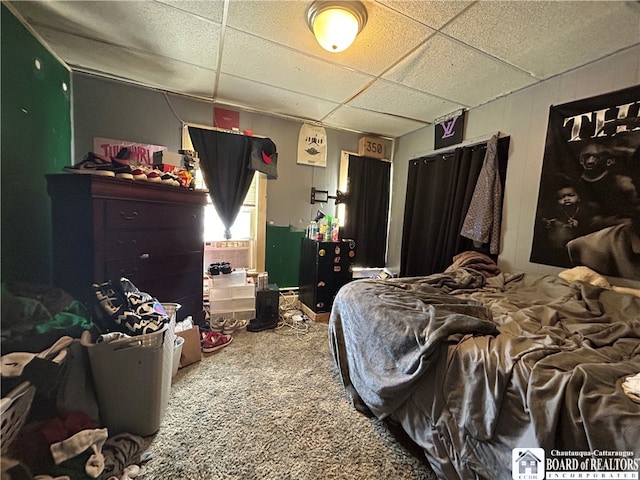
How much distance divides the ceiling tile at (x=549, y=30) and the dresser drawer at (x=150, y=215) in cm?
228

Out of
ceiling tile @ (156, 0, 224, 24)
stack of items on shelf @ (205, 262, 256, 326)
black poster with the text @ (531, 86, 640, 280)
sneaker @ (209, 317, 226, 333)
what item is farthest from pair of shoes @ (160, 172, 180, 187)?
black poster with the text @ (531, 86, 640, 280)

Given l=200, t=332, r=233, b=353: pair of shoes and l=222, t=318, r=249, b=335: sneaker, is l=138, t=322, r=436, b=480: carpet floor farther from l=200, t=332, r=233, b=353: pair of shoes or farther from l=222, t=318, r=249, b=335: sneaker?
l=222, t=318, r=249, b=335: sneaker

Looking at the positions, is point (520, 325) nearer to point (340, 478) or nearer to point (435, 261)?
point (340, 478)

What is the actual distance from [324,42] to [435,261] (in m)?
2.32

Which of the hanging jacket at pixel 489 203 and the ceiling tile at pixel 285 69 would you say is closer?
the ceiling tile at pixel 285 69

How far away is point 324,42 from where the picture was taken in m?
1.56

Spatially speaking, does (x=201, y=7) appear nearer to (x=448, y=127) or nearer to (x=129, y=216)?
(x=129, y=216)

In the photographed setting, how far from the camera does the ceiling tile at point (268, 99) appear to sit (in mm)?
2434

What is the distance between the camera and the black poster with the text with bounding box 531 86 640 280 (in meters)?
1.68

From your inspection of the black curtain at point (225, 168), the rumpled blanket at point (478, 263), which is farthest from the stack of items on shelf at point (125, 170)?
the rumpled blanket at point (478, 263)

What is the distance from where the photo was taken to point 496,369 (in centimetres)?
98

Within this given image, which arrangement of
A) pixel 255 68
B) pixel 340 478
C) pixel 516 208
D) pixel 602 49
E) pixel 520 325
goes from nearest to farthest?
pixel 340 478, pixel 520 325, pixel 602 49, pixel 255 68, pixel 516 208

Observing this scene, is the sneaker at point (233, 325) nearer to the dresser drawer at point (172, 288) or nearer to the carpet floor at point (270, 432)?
the dresser drawer at point (172, 288)

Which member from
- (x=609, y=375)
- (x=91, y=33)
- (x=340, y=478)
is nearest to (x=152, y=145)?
(x=91, y=33)
